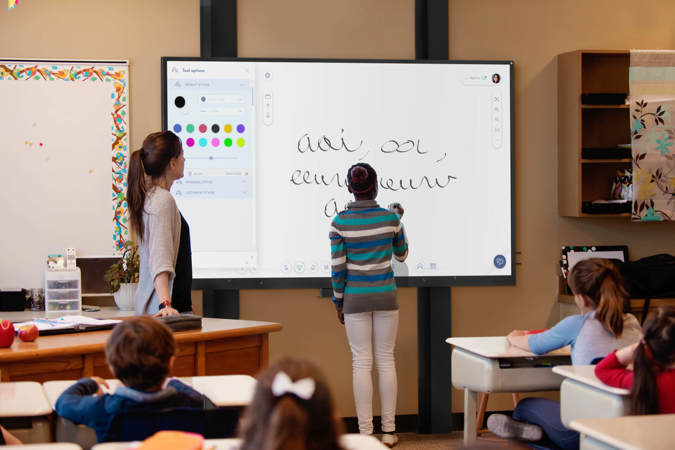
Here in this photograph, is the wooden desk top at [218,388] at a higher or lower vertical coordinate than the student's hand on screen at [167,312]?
lower

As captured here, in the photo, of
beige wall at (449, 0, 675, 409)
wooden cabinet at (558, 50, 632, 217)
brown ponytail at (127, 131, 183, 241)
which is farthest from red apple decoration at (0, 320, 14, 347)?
wooden cabinet at (558, 50, 632, 217)

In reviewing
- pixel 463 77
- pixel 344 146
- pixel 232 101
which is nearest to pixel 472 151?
pixel 463 77

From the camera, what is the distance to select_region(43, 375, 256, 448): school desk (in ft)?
6.84

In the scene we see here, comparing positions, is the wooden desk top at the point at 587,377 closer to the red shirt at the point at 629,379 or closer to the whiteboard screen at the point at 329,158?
the red shirt at the point at 629,379

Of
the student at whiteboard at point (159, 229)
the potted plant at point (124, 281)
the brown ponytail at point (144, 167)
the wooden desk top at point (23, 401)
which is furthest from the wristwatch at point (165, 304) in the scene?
the potted plant at point (124, 281)

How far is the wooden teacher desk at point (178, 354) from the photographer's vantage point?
2525mm

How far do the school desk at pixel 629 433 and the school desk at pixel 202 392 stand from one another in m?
0.86

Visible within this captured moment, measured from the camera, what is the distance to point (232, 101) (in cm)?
439

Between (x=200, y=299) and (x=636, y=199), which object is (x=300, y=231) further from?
(x=636, y=199)

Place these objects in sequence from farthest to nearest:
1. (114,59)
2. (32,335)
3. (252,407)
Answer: (114,59) < (32,335) < (252,407)

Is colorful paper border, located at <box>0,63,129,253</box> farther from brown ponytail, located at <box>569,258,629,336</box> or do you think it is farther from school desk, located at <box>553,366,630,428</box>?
school desk, located at <box>553,366,630,428</box>

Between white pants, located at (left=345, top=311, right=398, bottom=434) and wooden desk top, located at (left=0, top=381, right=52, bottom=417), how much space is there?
199cm

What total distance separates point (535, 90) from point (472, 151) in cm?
60

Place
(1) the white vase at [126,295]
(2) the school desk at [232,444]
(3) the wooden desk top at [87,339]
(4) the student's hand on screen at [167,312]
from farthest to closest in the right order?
1. (1) the white vase at [126,295]
2. (4) the student's hand on screen at [167,312]
3. (3) the wooden desk top at [87,339]
4. (2) the school desk at [232,444]
